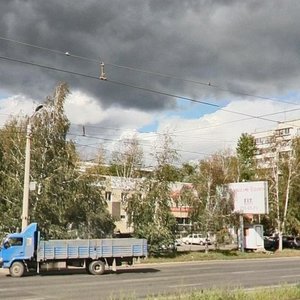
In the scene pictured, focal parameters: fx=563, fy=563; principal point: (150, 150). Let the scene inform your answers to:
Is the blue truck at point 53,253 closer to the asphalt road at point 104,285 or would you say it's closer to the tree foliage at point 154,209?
the asphalt road at point 104,285

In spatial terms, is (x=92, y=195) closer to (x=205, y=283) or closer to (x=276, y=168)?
(x=205, y=283)

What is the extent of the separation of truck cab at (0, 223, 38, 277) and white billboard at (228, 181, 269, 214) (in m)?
23.7

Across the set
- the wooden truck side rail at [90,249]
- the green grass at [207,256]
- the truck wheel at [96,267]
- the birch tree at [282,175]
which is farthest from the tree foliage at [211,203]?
the truck wheel at [96,267]

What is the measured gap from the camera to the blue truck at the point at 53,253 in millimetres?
25406

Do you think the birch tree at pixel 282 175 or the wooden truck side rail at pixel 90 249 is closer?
the wooden truck side rail at pixel 90 249

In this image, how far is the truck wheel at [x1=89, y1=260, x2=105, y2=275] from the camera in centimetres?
2609

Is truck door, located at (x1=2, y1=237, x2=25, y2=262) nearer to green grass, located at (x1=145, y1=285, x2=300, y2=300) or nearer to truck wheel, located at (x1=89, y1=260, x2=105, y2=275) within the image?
truck wheel, located at (x1=89, y1=260, x2=105, y2=275)

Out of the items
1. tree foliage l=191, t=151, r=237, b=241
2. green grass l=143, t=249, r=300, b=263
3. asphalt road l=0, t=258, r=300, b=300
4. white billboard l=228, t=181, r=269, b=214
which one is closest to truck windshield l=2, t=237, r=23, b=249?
asphalt road l=0, t=258, r=300, b=300

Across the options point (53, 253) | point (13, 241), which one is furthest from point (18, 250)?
point (53, 253)

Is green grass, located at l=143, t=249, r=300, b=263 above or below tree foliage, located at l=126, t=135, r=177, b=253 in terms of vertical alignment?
below

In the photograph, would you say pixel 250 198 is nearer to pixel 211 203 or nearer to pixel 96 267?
pixel 211 203

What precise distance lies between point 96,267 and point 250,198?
2290 centimetres

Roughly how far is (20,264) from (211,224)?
19.3 m

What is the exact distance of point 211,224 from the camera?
41750 mm
